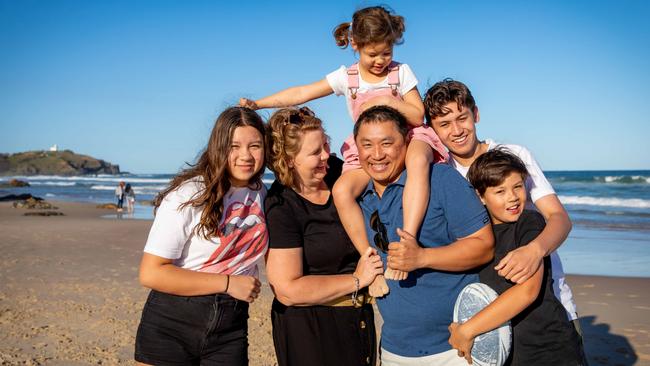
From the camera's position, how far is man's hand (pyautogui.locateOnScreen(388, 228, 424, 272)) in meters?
2.59

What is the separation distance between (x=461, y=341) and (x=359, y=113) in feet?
5.79

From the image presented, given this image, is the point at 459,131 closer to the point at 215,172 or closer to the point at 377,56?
the point at 377,56

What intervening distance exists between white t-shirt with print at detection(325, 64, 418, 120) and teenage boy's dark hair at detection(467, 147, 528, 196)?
3.23 feet

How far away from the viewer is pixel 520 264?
2.56m

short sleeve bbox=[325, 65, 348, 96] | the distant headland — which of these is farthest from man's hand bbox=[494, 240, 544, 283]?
the distant headland

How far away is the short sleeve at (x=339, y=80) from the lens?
13.2ft

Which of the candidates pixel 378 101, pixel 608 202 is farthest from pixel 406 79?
pixel 608 202

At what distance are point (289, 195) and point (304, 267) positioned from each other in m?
0.42

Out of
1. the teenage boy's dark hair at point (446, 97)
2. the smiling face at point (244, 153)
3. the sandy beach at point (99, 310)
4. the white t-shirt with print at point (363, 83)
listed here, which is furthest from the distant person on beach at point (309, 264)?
the sandy beach at point (99, 310)

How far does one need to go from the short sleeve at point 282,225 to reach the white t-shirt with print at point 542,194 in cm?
129

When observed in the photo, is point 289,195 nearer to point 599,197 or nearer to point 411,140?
point 411,140

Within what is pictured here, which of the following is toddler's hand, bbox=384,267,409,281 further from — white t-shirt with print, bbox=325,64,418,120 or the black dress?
white t-shirt with print, bbox=325,64,418,120

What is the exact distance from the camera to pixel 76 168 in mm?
107938

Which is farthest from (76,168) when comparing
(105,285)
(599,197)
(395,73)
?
(395,73)
